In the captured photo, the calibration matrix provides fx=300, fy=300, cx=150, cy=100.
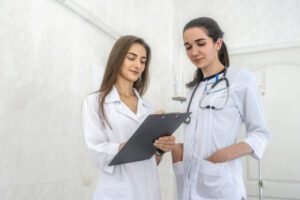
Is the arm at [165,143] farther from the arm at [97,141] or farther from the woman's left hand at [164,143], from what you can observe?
the arm at [97,141]

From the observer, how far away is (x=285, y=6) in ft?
8.65

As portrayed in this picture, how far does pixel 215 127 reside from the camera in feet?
3.67

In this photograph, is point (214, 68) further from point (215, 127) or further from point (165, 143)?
point (165, 143)

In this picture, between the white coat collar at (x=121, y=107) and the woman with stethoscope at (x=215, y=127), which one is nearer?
the woman with stethoscope at (x=215, y=127)

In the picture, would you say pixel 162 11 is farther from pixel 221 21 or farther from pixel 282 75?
pixel 282 75

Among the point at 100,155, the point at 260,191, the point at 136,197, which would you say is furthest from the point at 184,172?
the point at 260,191

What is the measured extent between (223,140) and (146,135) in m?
0.30

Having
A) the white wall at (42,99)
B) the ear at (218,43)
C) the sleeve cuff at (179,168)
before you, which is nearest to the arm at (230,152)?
the sleeve cuff at (179,168)

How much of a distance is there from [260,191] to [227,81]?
5.45 feet

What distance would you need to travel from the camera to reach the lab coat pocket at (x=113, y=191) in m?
1.14

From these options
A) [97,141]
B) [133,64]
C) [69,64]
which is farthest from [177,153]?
[69,64]

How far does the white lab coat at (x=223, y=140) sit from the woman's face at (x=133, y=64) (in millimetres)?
328

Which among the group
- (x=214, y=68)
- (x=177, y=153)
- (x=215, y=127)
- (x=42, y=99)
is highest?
(x=214, y=68)

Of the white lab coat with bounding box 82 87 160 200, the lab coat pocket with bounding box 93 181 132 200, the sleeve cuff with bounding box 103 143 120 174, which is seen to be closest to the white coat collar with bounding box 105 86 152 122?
the white lab coat with bounding box 82 87 160 200
